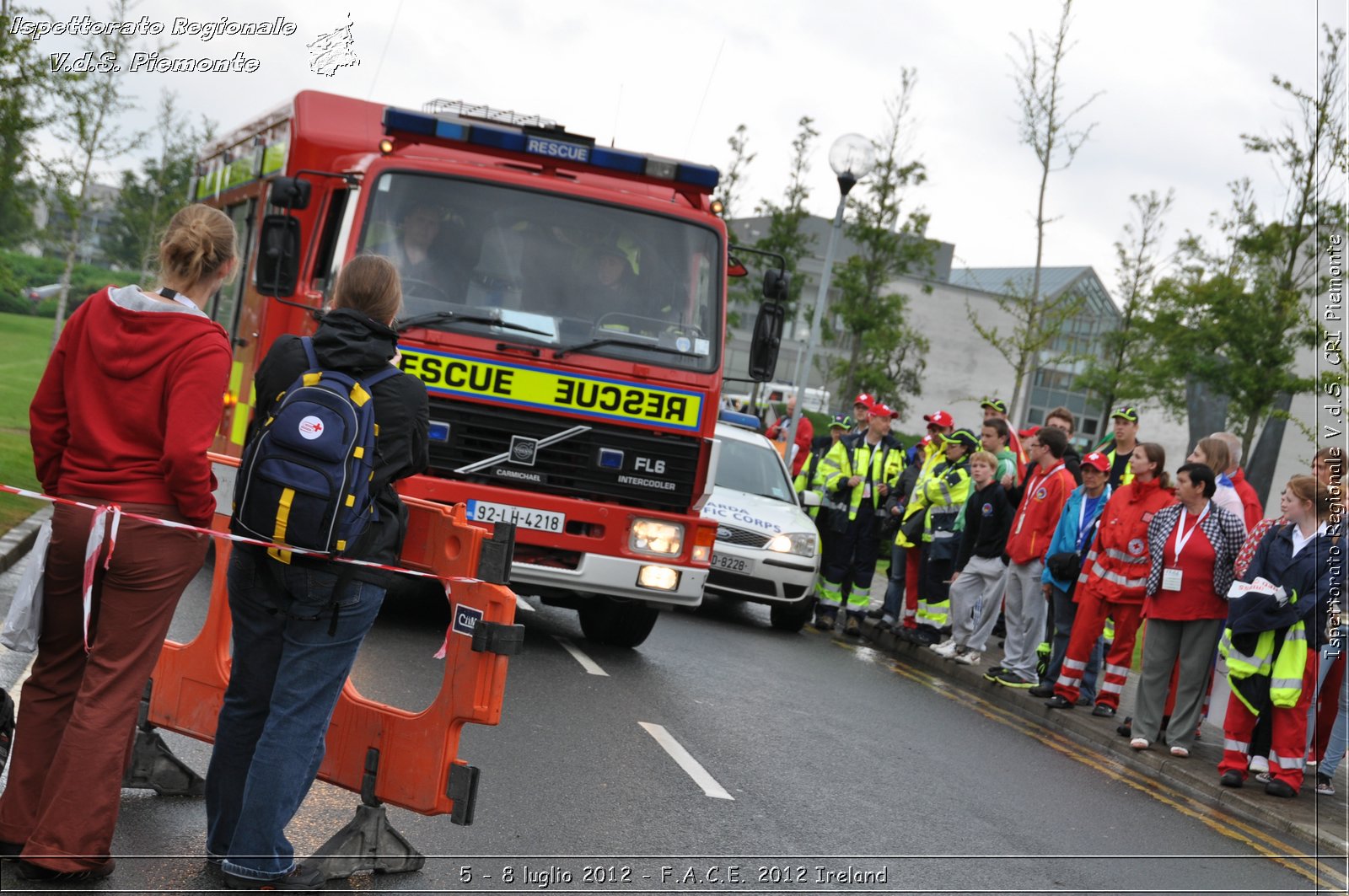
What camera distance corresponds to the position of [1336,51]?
67.8ft

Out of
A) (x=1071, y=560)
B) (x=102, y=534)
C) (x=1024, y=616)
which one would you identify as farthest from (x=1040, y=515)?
(x=102, y=534)

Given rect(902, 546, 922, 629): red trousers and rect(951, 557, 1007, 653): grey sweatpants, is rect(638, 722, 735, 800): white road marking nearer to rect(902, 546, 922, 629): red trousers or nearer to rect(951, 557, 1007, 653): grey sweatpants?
rect(951, 557, 1007, 653): grey sweatpants

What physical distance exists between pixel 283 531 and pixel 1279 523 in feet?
23.5

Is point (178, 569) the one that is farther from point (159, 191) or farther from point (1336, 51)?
point (159, 191)

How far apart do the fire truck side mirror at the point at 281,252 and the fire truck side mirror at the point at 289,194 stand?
9 centimetres

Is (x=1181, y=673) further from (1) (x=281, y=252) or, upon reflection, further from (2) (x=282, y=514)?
(2) (x=282, y=514)

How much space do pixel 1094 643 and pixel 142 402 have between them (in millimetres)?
8805

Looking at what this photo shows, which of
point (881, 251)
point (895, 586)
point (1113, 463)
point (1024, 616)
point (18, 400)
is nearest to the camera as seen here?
point (1024, 616)

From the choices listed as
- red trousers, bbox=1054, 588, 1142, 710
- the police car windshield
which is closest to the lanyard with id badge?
red trousers, bbox=1054, 588, 1142, 710

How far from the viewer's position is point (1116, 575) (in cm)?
1097

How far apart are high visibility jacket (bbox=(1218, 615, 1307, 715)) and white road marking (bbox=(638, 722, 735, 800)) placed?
383 centimetres

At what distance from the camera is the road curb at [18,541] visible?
9.84m

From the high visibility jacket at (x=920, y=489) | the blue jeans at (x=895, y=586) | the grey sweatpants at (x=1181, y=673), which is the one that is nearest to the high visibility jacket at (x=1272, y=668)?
the grey sweatpants at (x=1181, y=673)

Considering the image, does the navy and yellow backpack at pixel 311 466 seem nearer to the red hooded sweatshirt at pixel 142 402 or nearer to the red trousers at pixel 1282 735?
the red hooded sweatshirt at pixel 142 402
